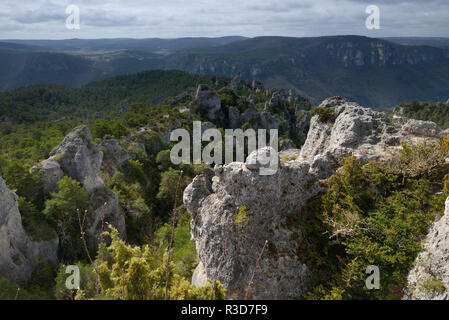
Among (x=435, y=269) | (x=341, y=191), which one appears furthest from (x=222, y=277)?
(x=435, y=269)

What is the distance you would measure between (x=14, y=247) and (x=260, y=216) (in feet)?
60.2

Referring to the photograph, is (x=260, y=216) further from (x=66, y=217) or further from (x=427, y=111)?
(x=427, y=111)

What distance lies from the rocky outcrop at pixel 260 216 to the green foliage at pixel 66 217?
558 inches

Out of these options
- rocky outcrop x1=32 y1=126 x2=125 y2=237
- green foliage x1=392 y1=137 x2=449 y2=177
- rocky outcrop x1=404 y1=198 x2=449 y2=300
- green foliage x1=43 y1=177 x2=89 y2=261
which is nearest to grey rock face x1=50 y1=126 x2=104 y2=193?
rocky outcrop x1=32 y1=126 x2=125 y2=237

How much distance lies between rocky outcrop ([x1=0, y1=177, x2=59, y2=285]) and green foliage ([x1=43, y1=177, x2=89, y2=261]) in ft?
5.52

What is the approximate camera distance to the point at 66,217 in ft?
75.9

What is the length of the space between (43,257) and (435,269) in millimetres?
25189

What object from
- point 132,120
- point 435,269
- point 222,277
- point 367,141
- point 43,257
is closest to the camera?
point 435,269

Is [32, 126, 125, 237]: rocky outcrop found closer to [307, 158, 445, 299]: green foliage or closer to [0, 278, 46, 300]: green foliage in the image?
[0, 278, 46, 300]: green foliage

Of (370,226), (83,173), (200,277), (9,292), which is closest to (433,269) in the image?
(370,226)

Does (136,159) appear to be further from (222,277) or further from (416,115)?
(416,115)

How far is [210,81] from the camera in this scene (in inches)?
6132

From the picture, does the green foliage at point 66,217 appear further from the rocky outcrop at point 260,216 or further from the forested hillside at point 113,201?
the rocky outcrop at point 260,216

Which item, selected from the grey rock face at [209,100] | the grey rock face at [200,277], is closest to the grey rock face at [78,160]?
the grey rock face at [200,277]
